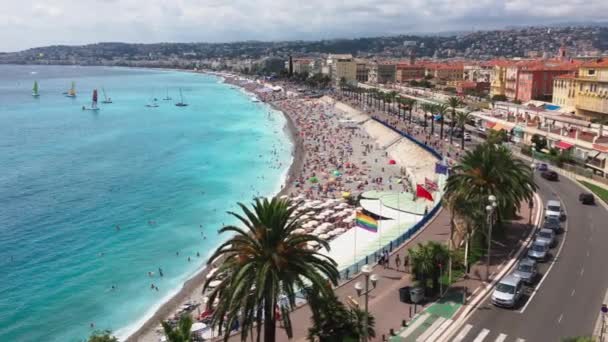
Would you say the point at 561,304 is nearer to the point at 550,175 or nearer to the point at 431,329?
the point at 431,329

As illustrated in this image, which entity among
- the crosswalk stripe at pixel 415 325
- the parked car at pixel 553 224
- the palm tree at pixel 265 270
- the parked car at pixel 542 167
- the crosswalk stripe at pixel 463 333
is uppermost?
the palm tree at pixel 265 270

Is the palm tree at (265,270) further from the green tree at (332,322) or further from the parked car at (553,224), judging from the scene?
the parked car at (553,224)

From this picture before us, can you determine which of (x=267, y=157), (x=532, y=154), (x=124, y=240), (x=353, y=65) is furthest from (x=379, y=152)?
(x=353, y=65)

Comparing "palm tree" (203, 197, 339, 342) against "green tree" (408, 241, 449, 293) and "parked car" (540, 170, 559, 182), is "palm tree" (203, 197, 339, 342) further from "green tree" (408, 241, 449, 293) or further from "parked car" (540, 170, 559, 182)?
"parked car" (540, 170, 559, 182)

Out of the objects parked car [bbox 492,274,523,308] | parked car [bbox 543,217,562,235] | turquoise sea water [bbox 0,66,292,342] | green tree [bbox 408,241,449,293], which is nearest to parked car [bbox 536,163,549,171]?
parked car [bbox 543,217,562,235]

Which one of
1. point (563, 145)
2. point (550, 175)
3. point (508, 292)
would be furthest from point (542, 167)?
point (508, 292)

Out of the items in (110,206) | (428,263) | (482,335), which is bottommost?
(110,206)

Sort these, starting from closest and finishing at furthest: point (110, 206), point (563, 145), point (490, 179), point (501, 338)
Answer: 1. point (501, 338)
2. point (490, 179)
3. point (563, 145)
4. point (110, 206)

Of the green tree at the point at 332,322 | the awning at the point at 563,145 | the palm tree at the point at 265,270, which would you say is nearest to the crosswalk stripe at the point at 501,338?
the green tree at the point at 332,322
